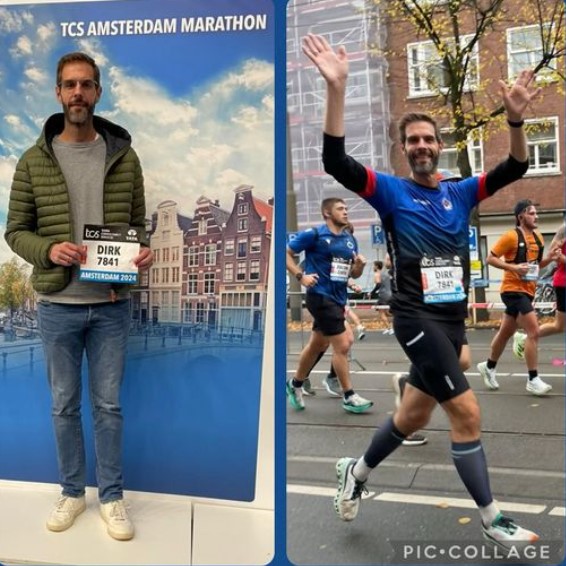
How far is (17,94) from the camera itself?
3191mm

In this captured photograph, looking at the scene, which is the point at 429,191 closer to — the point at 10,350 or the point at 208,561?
the point at 208,561

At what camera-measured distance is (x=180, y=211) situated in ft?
10.5

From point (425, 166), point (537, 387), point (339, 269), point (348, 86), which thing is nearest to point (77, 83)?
point (348, 86)

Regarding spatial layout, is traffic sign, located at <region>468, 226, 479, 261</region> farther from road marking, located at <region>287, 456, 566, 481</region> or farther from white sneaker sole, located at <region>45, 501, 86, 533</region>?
white sneaker sole, located at <region>45, 501, 86, 533</region>

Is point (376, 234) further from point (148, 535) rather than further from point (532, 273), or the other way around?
point (148, 535)

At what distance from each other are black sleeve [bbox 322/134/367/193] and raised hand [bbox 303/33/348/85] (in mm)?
214

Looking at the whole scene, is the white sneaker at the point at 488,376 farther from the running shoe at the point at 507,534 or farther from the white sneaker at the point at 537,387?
the running shoe at the point at 507,534

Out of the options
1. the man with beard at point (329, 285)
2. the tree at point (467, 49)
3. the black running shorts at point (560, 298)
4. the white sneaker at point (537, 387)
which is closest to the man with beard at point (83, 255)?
the tree at point (467, 49)

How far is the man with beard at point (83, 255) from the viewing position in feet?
9.45

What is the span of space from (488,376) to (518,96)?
3.01m

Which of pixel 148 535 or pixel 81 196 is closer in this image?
pixel 81 196

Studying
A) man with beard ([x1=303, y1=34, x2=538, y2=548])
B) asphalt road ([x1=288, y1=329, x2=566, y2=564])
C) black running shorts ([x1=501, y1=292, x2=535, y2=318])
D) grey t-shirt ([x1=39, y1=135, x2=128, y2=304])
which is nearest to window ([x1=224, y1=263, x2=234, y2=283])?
grey t-shirt ([x1=39, y1=135, x2=128, y2=304])

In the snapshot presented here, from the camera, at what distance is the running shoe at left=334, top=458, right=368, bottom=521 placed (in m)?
2.98

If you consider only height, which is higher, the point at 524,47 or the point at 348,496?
the point at 524,47
